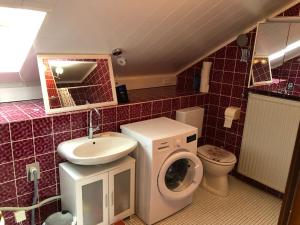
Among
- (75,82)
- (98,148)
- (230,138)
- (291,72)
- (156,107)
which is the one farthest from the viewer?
(230,138)

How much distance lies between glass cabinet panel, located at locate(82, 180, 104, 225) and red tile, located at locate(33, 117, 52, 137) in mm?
509

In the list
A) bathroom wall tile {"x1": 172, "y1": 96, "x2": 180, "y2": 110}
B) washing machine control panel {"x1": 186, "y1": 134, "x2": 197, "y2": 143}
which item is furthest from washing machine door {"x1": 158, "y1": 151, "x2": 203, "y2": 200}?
bathroom wall tile {"x1": 172, "y1": 96, "x2": 180, "y2": 110}

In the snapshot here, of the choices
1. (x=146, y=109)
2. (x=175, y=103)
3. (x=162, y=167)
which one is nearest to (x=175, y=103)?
(x=175, y=103)

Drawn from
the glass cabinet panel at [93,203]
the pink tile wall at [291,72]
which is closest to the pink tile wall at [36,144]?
the glass cabinet panel at [93,203]

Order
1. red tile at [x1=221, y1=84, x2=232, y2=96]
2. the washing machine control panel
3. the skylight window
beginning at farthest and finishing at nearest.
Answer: red tile at [x1=221, y1=84, x2=232, y2=96], the washing machine control panel, the skylight window

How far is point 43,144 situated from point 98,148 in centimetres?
44

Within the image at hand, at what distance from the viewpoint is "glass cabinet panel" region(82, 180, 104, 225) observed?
1.95 meters

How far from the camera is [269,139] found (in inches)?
106

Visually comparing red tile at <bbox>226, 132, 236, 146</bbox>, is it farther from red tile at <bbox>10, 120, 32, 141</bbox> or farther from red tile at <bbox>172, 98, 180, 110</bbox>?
red tile at <bbox>10, 120, 32, 141</bbox>

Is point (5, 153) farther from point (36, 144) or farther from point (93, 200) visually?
point (93, 200)

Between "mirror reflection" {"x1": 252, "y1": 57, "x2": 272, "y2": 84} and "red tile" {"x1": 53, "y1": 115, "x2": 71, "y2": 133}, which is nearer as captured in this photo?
"red tile" {"x1": 53, "y1": 115, "x2": 71, "y2": 133}

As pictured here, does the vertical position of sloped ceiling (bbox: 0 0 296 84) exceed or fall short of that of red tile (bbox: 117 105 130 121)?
it exceeds it

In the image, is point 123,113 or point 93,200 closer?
point 93,200

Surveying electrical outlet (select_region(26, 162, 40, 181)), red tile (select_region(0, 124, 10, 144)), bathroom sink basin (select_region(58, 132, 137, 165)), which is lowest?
electrical outlet (select_region(26, 162, 40, 181))
